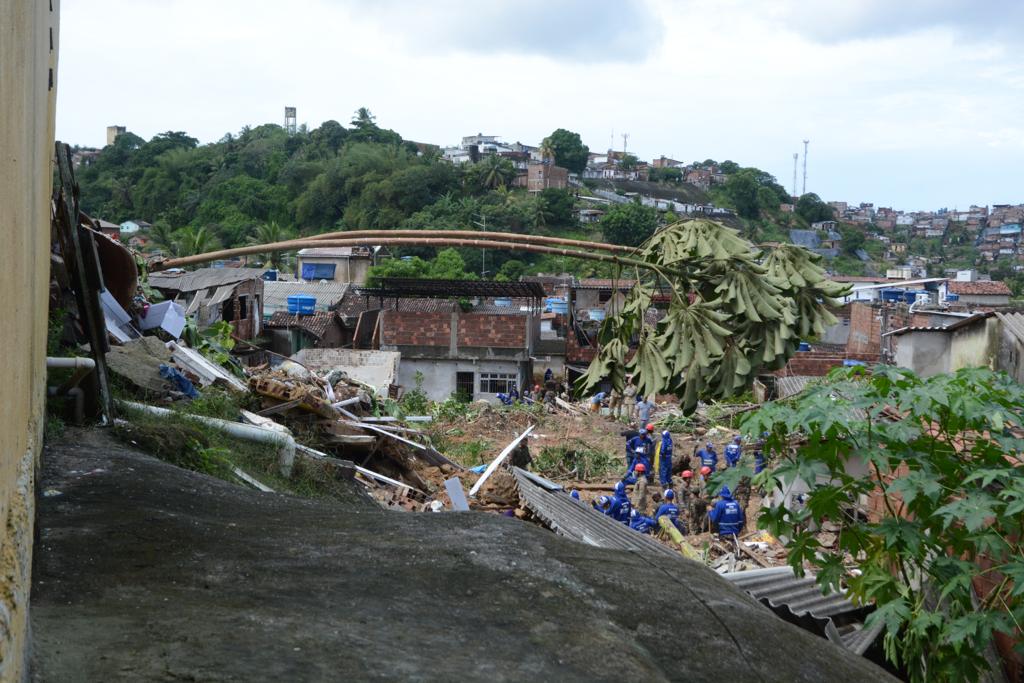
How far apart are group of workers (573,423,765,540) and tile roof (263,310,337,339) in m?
14.6

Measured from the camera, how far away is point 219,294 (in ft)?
76.3

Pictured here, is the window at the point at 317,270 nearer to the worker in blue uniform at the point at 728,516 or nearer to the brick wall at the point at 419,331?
the brick wall at the point at 419,331

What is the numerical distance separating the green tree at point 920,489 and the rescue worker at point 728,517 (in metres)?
6.95

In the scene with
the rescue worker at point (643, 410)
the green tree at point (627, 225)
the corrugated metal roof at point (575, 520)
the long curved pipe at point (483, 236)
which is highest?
the green tree at point (627, 225)

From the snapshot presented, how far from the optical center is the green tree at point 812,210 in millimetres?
87688

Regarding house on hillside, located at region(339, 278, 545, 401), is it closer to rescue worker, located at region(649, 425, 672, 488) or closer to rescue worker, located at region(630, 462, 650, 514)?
rescue worker, located at region(649, 425, 672, 488)

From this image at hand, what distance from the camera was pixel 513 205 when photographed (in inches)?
2333

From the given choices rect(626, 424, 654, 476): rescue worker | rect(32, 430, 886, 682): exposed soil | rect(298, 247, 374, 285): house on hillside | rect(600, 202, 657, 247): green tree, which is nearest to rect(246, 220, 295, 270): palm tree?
rect(298, 247, 374, 285): house on hillside

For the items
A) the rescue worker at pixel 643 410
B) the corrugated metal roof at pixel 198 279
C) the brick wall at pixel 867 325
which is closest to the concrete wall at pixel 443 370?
the corrugated metal roof at pixel 198 279

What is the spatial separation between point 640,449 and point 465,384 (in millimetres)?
13688

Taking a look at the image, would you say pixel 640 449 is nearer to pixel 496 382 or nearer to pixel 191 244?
pixel 496 382

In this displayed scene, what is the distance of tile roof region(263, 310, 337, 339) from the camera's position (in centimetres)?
2962

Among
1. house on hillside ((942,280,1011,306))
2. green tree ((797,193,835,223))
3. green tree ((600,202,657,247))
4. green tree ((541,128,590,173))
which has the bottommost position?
house on hillside ((942,280,1011,306))

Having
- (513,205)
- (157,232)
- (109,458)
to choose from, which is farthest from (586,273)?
(109,458)
